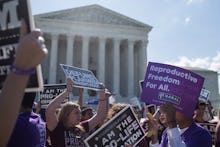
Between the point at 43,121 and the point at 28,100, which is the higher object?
the point at 28,100

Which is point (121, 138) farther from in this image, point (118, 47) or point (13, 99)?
point (118, 47)

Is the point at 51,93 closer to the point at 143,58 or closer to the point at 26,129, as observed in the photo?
the point at 26,129

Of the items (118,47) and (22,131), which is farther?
(118,47)

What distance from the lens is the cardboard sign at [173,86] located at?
374 centimetres

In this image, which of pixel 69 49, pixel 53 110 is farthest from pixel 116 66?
pixel 53 110

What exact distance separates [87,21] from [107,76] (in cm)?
912

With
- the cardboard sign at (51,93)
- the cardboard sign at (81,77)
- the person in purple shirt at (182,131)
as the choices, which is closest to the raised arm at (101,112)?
the person in purple shirt at (182,131)

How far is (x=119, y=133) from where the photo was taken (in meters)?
3.62

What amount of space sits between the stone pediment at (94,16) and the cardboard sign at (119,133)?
43.7m

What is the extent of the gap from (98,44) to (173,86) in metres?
45.6

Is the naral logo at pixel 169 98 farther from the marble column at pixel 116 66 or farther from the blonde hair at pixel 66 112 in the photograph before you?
the marble column at pixel 116 66

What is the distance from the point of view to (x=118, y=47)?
48.6m

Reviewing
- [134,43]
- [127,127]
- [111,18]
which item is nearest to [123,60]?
[134,43]

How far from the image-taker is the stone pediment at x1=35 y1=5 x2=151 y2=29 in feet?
153
